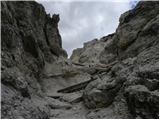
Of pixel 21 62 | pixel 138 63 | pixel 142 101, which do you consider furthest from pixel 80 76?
pixel 142 101

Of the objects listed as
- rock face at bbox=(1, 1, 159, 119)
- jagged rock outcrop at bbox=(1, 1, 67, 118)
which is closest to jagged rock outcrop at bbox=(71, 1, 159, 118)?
rock face at bbox=(1, 1, 159, 119)

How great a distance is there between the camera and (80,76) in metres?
33.3

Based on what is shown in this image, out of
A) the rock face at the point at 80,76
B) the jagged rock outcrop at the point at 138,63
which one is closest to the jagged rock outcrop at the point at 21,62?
the rock face at the point at 80,76

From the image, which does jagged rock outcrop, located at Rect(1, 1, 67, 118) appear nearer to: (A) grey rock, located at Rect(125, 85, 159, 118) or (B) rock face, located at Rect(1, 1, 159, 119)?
(B) rock face, located at Rect(1, 1, 159, 119)

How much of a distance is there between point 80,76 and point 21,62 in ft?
36.6

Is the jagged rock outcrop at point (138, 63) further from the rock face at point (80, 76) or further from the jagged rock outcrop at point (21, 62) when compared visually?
the jagged rock outcrop at point (21, 62)

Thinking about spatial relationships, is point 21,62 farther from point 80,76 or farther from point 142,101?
point 142,101

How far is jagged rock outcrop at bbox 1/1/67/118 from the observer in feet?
52.0

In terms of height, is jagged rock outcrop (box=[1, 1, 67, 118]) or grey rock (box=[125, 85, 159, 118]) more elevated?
jagged rock outcrop (box=[1, 1, 67, 118])

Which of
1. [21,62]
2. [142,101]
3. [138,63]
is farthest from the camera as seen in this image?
[21,62]

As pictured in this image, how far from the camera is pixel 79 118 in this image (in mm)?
18047

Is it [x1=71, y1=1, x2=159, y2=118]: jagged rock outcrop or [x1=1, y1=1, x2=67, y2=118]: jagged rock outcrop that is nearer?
[x1=71, y1=1, x2=159, y2=118]: jagged rock outcrop

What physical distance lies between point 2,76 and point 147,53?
10.5 m

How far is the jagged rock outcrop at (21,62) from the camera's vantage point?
52.0 feet
